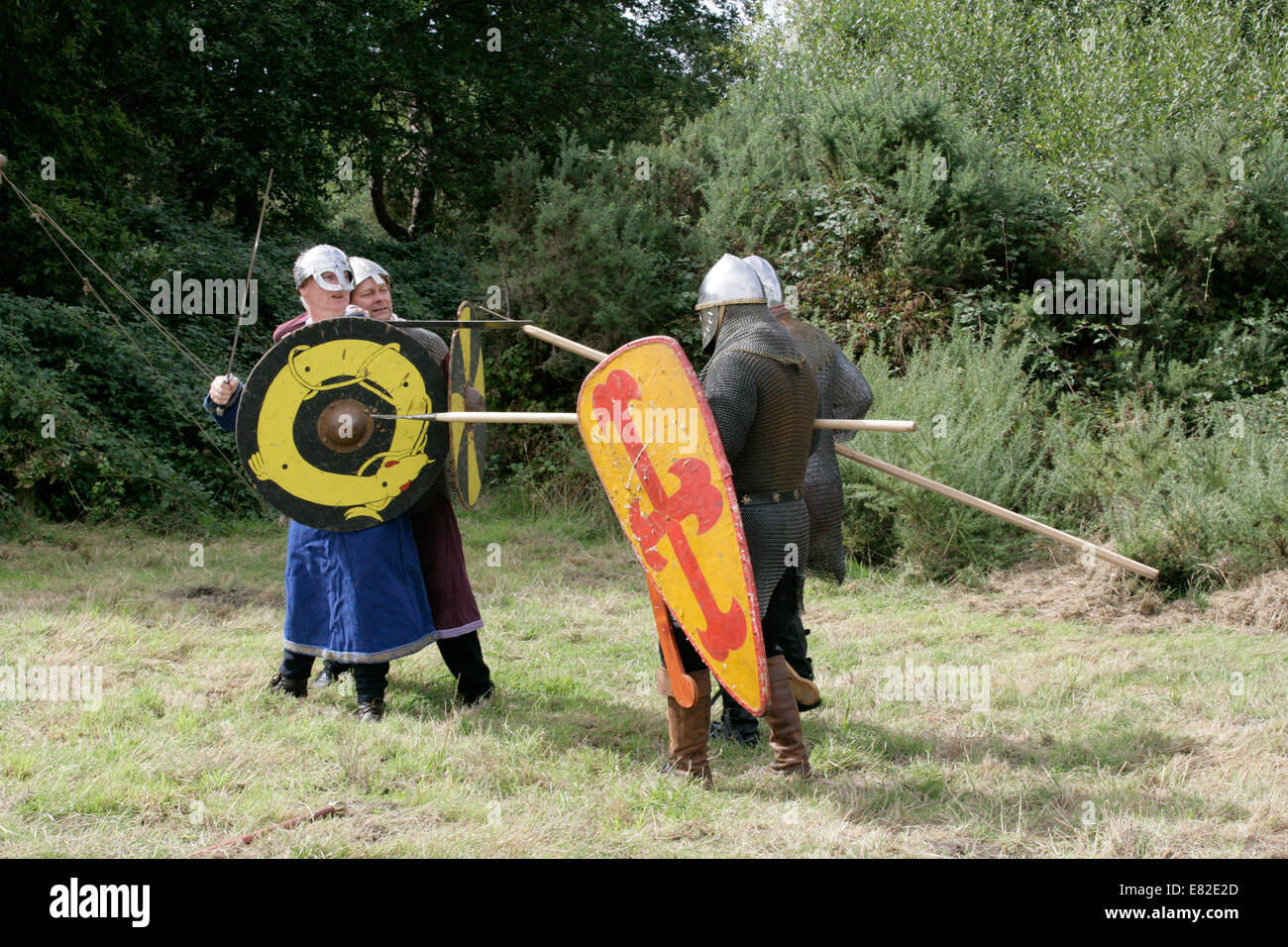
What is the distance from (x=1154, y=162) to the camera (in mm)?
8273

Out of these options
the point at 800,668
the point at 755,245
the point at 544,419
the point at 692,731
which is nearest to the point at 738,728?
the point at 800,668

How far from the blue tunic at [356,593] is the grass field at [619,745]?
241 millimetres

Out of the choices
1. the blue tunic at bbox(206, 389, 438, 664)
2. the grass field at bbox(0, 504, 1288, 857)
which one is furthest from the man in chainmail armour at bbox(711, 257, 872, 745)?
the blue tunic at bbox(206, 389, 438, 664)

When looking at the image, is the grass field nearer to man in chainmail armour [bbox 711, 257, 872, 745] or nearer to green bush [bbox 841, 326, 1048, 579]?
man in chainmail armour [bbox 711, 257, 872, 745]

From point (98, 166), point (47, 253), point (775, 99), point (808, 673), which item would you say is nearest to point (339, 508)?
point (808, 673)

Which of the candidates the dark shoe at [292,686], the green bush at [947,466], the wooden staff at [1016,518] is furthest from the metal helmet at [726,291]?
the green bush at [947,466]

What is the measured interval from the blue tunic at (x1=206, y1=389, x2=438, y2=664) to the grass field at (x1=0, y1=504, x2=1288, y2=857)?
24 centimetres

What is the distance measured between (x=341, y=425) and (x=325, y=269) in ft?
1.88

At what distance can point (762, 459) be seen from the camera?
3080mm

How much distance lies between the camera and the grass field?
2781 mm

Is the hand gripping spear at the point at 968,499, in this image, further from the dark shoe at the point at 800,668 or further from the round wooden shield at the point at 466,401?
the dark shoe at the point at 800,668

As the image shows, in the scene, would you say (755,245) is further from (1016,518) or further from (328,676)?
(1016,518)

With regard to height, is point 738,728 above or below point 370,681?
below

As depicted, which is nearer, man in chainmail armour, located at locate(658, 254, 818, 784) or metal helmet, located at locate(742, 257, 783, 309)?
man in chainmail armour, located at locate(658, 254, 818, 784)
